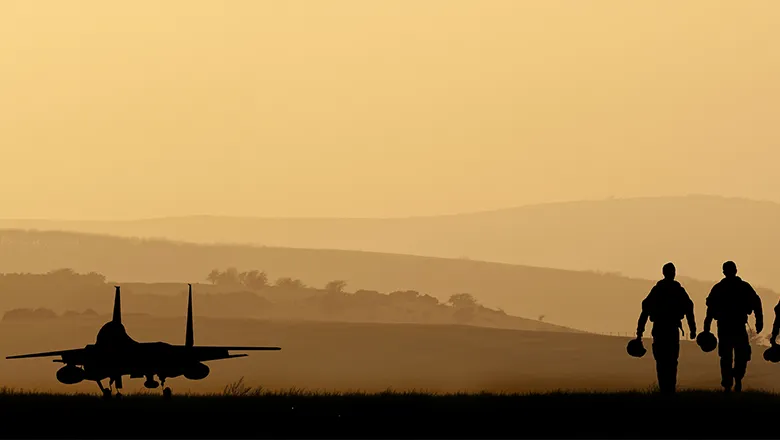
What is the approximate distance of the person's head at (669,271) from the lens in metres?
29.0

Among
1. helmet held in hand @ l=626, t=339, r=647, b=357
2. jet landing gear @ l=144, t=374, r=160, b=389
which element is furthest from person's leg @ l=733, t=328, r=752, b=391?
jet landing gear @ l=144, t=374, r=160, b=389

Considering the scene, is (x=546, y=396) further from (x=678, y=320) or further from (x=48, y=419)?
(x=48, y=419)

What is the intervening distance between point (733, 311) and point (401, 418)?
29.9 ft

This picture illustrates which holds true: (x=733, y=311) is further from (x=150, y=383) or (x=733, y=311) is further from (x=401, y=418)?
(x=150, y=383)

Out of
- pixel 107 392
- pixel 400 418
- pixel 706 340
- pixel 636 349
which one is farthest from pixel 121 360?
pixel 706 340

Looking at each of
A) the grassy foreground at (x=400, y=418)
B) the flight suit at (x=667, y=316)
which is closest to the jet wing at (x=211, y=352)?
the grassy foreground at (x=400, y=418)

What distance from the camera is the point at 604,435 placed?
21.9 m

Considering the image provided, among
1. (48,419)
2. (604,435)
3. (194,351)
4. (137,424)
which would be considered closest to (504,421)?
(604,435)

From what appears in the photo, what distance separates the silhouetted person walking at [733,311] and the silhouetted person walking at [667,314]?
2.36ft

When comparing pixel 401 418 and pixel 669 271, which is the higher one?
pixel 669 271

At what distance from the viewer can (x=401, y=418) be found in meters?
23.7

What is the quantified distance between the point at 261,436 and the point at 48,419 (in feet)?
13.6

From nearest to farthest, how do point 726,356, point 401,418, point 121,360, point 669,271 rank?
point 401,418 → point 669,271 → point 726,356 → point 121,360

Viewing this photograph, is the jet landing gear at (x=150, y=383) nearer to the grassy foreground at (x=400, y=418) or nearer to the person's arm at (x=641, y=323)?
the grassy foreground at (x=400, y=418)
